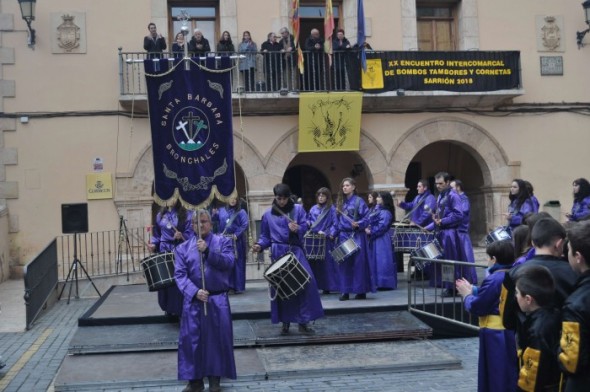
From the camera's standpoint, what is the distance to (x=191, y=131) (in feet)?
23.7

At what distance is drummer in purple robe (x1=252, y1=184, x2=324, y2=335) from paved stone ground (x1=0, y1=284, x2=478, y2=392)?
1.35m

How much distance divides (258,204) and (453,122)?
5821 millimetres

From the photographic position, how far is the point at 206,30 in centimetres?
1834

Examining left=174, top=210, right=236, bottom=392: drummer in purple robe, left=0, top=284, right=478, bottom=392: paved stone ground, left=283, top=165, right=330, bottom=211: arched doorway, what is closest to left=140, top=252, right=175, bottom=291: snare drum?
left=0, top=284, right=478, bottom=392: paved stone ground

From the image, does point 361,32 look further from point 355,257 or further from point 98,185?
point 355,257

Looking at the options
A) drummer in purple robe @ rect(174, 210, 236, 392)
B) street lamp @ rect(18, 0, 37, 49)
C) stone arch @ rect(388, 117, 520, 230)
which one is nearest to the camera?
drummer in purple robe @ rect(174, 210, 236, 392)

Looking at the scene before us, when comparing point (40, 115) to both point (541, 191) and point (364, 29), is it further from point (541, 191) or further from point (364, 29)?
point (541, 191)

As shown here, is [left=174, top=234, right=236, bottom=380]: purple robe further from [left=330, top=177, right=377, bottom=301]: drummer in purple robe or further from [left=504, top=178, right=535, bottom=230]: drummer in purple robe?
[left=504, top=178, right=535, bottom=230]: drummer in purple robe

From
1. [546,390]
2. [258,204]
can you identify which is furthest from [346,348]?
[258,204]

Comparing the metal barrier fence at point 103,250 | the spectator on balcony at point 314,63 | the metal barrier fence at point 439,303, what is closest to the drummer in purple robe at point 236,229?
the metal barrier fence at point 439,303

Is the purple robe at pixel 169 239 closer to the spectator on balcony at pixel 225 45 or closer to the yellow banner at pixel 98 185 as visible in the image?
the yellow banner at pixel 98 185

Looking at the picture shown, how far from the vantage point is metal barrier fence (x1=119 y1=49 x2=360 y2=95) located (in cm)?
1697

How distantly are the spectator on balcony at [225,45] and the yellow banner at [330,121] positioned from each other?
7.02 feet

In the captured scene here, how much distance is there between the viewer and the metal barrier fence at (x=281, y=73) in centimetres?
1697
